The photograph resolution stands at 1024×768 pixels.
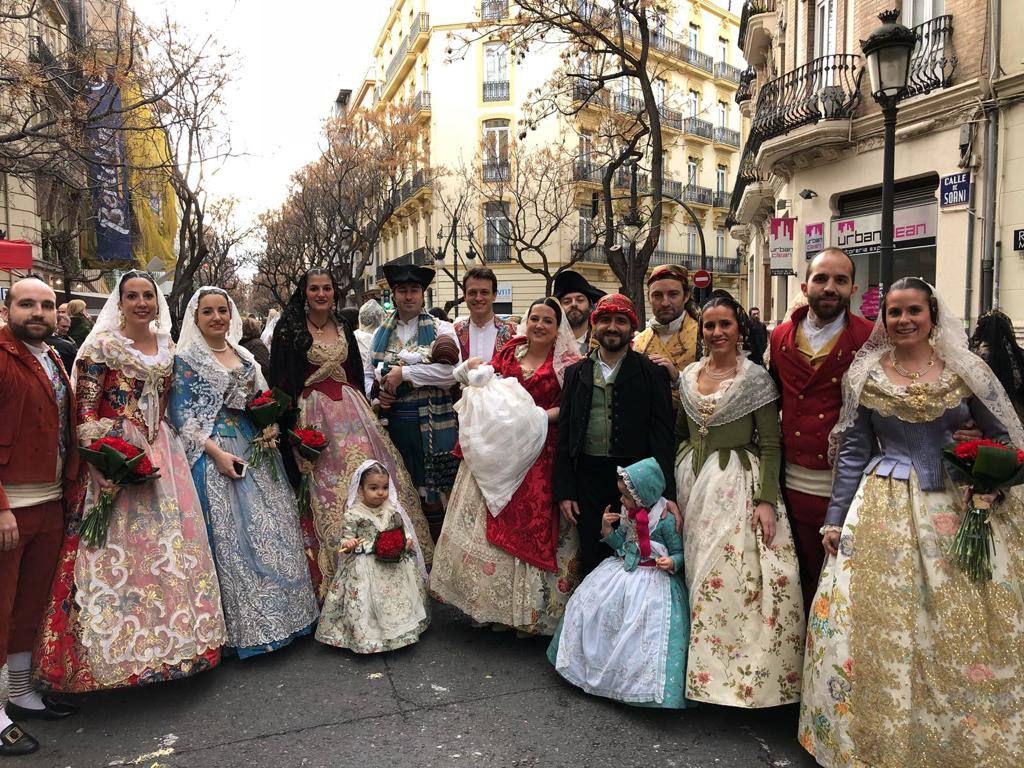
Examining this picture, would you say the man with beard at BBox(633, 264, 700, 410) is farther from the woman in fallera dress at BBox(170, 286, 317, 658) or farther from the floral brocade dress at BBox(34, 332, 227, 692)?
the floral brocade dress at BBox(34, 332, 227, 692)

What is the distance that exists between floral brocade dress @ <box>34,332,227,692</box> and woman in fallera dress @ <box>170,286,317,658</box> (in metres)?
0.14

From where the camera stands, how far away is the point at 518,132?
3372 cm

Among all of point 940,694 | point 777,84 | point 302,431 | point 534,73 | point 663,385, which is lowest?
point 940,694

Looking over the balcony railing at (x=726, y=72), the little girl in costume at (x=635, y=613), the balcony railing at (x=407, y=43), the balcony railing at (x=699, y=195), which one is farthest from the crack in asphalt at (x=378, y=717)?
the balcony railing at (x=726, y=72)

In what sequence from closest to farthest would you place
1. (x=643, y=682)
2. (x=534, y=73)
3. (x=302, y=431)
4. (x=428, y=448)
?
(x=643, y=682)
(x=302, y=431)
(x=428, y=448)
(x=534, y=73)

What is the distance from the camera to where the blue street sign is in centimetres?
1106

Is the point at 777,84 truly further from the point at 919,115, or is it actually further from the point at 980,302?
the point at 980,302

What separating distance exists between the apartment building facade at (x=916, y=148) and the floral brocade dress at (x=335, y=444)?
6.92m

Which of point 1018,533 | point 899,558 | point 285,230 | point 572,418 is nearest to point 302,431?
point 572,418

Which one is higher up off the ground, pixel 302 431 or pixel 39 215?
pixel 39 215

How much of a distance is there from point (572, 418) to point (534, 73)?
33341 mm

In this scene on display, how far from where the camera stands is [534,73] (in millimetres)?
34312

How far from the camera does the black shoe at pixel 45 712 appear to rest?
3.62 meters

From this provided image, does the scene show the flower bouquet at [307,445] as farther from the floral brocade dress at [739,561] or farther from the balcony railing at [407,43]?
the balcony railing at [407,43]
